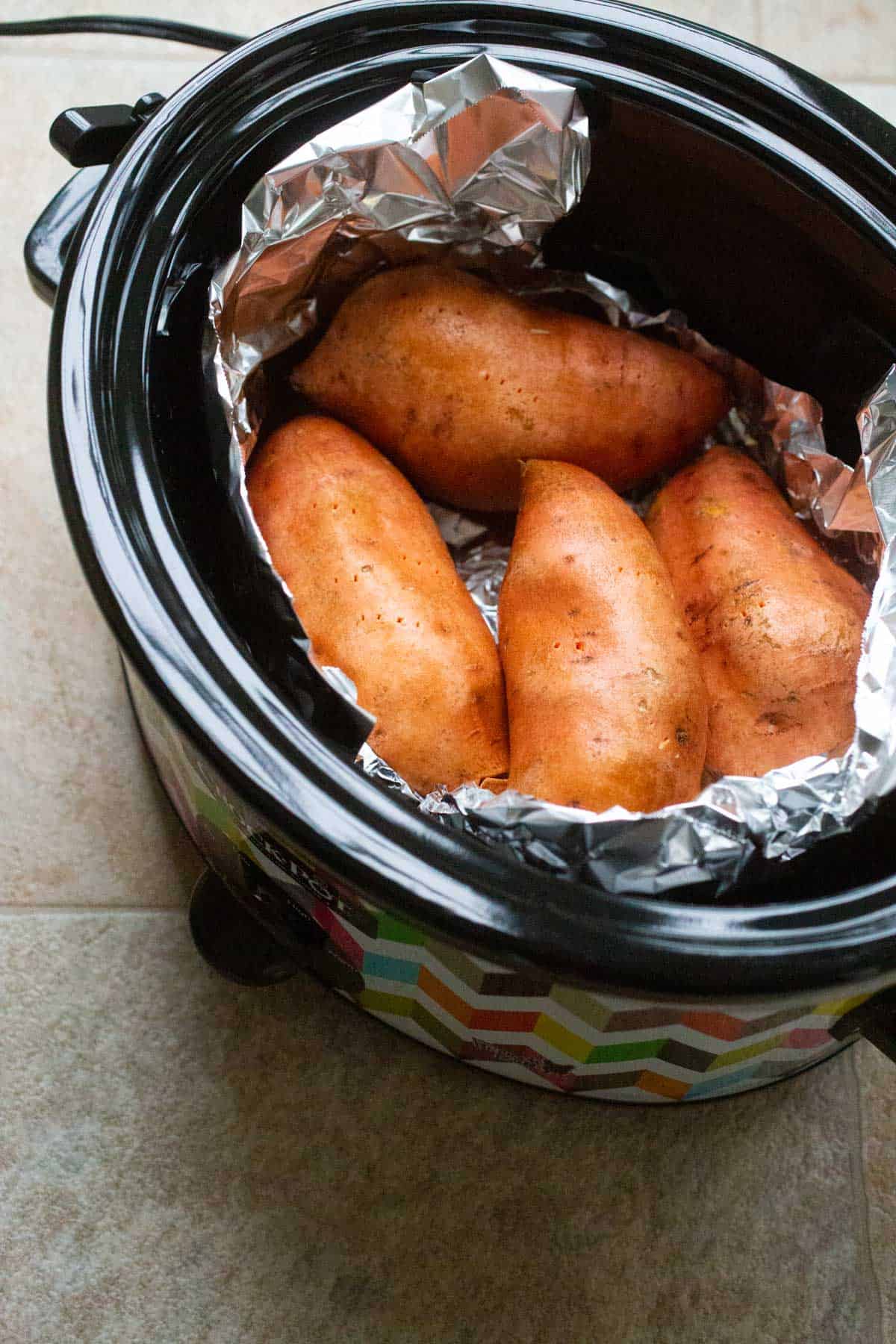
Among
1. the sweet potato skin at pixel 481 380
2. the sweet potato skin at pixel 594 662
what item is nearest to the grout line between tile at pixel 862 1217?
the sweet potato skin at pixel 594 662

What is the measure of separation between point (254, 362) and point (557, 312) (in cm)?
19

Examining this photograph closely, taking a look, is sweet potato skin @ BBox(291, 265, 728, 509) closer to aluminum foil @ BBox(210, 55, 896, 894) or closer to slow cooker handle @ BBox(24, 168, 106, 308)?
aluminum foil @ BBox(210, 55, 896, 894)

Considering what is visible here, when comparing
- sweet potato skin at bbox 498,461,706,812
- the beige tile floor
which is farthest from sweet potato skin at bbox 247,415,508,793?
the beige tile floor

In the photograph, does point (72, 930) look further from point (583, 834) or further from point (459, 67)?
point (459, 67)

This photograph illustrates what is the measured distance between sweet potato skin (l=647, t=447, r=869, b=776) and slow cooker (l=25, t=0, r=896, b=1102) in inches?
3.6

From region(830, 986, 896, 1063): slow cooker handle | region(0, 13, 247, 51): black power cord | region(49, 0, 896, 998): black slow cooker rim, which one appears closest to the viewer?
region(49, 0, 896, 998): black slow cooker rim

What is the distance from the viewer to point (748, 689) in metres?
0.62

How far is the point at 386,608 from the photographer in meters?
0.60

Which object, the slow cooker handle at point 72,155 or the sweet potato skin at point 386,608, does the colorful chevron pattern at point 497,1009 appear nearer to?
the sweet potato skin at point 386,608

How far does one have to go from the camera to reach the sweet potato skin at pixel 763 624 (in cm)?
61

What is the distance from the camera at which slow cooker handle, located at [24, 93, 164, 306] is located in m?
0.58

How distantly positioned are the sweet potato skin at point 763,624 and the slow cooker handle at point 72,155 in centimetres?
37

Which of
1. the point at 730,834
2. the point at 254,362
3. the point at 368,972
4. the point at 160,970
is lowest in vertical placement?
the point at 160,970

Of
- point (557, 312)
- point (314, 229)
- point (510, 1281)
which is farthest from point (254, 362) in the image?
point (510, 1281)
